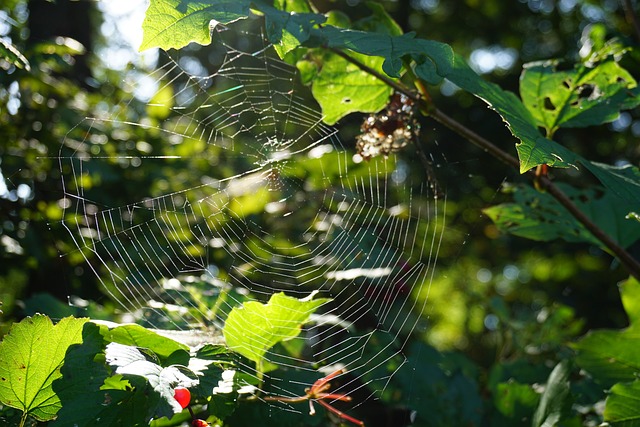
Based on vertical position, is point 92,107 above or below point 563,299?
above

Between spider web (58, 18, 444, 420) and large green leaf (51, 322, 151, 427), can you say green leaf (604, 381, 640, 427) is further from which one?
large green leaf (51, 322, 151, 427)

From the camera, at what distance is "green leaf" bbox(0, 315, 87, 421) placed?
961 millimetres

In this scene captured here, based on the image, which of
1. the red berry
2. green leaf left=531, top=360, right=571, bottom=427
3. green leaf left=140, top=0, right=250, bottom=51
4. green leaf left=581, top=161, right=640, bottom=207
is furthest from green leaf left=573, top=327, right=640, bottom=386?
green leaf left=140, top=0, right=250, bottom=51

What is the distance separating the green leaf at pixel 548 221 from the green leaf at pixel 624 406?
431 mm

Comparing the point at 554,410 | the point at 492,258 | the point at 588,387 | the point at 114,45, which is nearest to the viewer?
the point at 554,410

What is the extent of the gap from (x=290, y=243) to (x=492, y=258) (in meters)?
4.33

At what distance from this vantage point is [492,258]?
251 inches

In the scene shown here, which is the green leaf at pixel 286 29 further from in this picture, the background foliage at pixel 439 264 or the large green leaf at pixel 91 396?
the large green leaf at pixel 91 396

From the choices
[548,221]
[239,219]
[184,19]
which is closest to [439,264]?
[239,219]

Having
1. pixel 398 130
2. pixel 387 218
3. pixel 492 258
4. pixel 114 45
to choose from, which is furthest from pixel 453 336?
pixel 398 130

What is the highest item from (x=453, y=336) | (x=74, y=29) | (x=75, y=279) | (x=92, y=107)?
(x=74, y=29)

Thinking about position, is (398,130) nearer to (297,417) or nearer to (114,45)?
(297,417)

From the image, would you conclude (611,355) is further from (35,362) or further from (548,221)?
(35,362)

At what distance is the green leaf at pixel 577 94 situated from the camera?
150 centimetres
